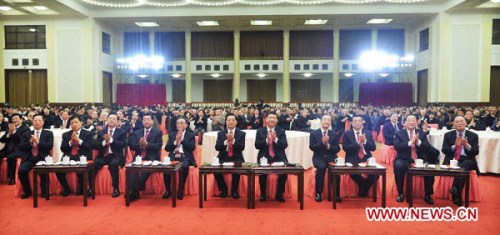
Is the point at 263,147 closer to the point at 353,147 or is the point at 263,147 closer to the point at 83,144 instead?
the point at 353,147

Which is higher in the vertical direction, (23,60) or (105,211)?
(23,60)

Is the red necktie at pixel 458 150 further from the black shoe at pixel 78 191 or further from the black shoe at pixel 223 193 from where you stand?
the black shoe at pixel 78 191

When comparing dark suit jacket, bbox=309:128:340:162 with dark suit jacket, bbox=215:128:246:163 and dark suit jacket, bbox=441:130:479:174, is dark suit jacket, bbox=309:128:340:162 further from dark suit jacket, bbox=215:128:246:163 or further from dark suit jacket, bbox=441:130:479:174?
dark suit jacket, bbox=441:130:479:174

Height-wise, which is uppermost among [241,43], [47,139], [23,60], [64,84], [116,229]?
[241,43]

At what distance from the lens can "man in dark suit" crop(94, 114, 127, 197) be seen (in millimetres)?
5922

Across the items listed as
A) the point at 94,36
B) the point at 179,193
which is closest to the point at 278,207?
the point at 179,193

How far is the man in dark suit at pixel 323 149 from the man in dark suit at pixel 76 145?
334 centimetres

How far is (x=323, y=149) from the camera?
19.3 ft

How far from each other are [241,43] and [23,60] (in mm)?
11285

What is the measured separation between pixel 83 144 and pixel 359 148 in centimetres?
414

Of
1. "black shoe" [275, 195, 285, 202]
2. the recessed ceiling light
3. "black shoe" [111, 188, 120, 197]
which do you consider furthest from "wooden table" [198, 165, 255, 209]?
the recessed ceiling light

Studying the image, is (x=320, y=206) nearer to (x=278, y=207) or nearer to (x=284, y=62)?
(x=278, y=207)

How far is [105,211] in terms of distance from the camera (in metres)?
5.12

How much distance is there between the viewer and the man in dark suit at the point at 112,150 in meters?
5.92
